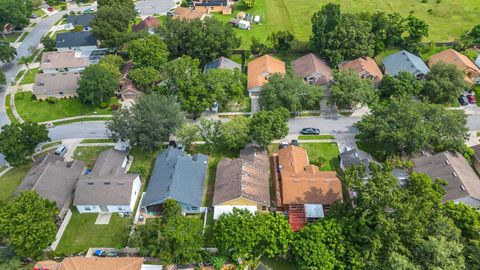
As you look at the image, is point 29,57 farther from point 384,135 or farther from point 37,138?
point 384,135

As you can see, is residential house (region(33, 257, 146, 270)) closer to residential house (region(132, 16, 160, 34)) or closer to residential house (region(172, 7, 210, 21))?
residential house (region(132, 16, 160, 34))

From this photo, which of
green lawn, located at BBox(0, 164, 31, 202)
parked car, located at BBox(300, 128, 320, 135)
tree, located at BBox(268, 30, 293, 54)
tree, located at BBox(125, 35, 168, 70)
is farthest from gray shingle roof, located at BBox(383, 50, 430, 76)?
green lawn, located at BBox(0, 164, 31, 202)

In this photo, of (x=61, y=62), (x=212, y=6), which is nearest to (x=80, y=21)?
(x=61, y=62)

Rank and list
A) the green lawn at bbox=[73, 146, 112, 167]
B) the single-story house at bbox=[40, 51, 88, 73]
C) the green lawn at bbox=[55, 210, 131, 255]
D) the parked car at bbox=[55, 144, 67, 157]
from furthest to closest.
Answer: the single-story house at bbox=[40, 51, 88, 73]
the parked car at bbox=[55, 144, 67, 157]
the green lawn at bbox=[73, 146, 112, 167]
the green lawn at bbox=[55, 210, 131, 255]

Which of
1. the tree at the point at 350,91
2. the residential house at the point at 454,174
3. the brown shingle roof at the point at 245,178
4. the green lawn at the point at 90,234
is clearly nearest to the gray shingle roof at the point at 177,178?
the brown shingle roof at the point at 245,178

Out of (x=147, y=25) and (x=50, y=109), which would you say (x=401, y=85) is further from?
(x=50, y=109)

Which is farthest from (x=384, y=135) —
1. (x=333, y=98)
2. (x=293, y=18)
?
(x=293, y=18)

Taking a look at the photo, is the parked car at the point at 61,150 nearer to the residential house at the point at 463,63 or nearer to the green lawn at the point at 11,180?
the green lawn at the point at 11,180
